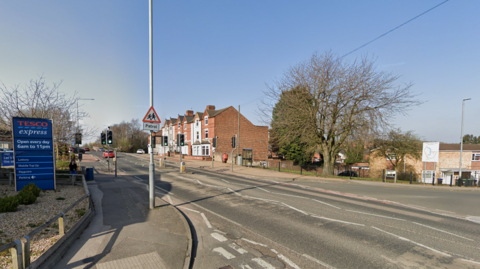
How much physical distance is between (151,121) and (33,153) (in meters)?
8.24

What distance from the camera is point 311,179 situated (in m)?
20.2

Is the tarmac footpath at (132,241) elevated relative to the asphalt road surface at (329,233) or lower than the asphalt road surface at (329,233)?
elevated

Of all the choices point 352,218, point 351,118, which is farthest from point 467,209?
point 351,118

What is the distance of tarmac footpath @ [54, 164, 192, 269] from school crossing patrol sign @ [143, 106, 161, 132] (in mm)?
3209

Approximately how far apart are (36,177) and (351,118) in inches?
925

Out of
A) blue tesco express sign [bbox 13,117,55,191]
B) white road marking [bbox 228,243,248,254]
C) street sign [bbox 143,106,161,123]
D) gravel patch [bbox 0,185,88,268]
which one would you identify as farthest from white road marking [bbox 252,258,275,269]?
blue tesco express sign [bbox 13,117,55,191]

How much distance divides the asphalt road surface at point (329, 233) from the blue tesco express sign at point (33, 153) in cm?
713

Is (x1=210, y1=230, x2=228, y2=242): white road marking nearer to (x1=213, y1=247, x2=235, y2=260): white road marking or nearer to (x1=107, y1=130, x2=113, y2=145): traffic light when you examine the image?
(x1=213, y1=247, x2=235, y2=260): white road marking

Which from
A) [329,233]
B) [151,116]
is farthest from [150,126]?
[329,233]

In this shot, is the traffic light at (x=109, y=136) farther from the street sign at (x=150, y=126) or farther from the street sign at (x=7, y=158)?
the street sign at (x=150, y=126)

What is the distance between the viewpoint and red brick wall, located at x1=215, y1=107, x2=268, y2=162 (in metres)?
42.1

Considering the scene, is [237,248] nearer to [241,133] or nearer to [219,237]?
[219,237]

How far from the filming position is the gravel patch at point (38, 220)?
5255 mm

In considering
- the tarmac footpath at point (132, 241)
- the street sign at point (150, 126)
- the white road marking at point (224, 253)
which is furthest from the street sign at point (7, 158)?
the white road marking at point (224, 253)
